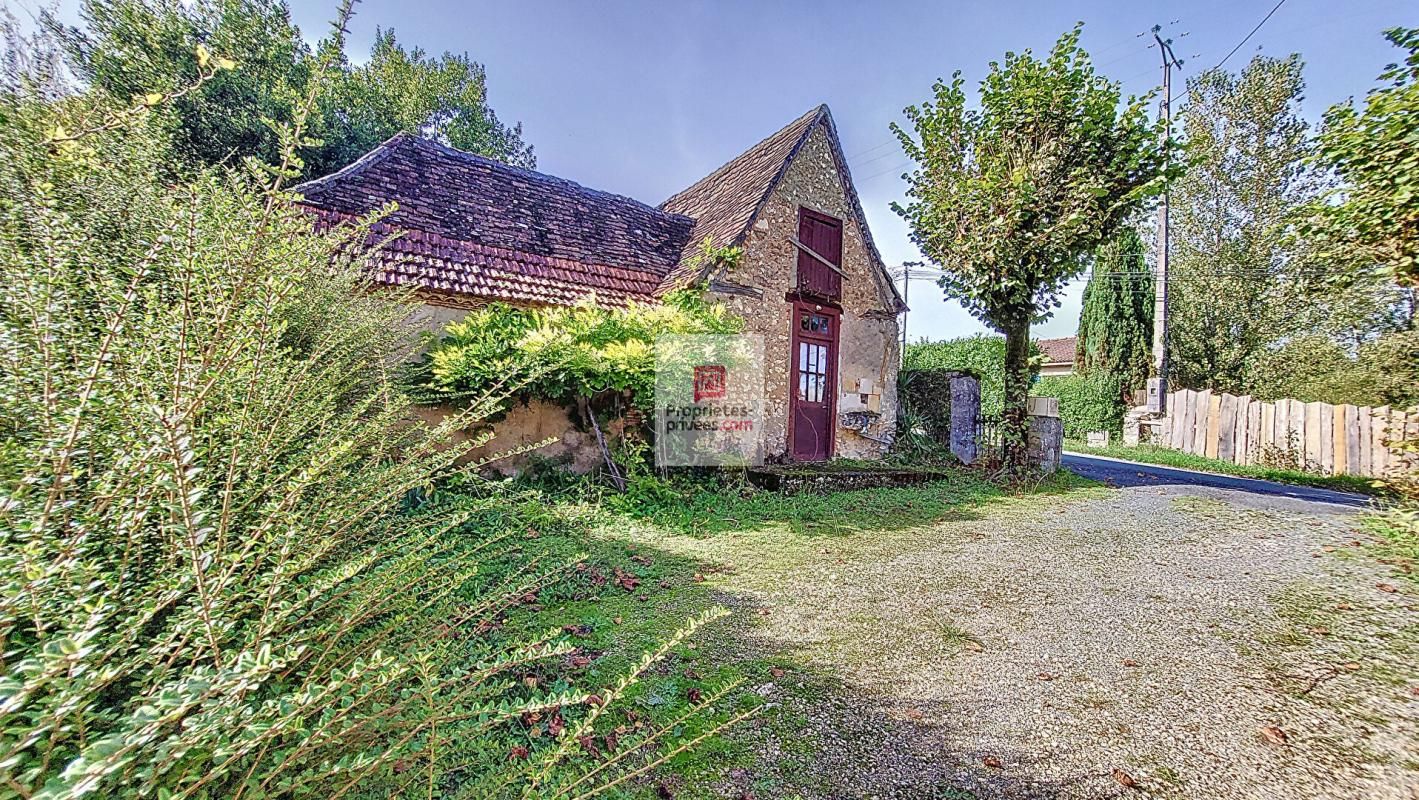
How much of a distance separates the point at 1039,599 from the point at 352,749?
157 inches

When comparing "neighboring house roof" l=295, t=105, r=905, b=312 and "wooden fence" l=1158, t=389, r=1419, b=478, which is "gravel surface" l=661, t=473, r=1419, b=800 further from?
"wooden fence" l=1158, t=389, r=1419, b=478

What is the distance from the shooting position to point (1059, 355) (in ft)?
98.6

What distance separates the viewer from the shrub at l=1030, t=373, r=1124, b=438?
16.4 meters

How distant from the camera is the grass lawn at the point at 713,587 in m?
2.08

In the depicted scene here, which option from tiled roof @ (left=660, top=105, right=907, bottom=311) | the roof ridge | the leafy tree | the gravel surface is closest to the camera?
the gravel surface

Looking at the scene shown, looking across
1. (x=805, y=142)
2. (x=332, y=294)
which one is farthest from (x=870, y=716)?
(x=805, y=142)

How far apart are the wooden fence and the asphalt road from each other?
1252mm

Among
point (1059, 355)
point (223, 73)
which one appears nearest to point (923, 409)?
point (223, 73)

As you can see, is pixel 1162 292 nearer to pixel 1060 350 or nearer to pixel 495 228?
pixel 495 228

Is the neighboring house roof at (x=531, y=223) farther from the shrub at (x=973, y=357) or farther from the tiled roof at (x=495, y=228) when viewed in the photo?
the shrub at (x=973, y=357)

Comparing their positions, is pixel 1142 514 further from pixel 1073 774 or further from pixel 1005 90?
pixel 1005 90

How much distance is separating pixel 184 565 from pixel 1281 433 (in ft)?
52.3

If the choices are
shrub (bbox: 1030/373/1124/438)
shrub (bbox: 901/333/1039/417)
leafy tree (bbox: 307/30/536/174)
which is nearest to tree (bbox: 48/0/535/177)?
leafy tree (bbox: 307/30/536/174)

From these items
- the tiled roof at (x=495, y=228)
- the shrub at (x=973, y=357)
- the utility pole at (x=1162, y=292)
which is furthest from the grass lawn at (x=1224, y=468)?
the tiled roof at (x=495, y=228)
